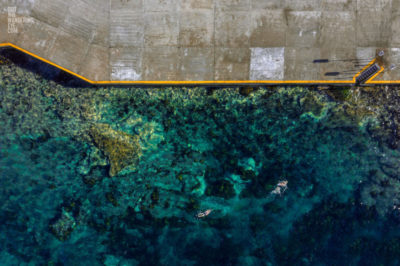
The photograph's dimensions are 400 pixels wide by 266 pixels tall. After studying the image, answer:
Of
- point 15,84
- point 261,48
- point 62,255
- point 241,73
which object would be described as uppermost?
point 261,48

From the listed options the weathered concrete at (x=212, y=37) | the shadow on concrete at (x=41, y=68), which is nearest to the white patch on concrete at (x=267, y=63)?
the weathered concrete at (x=212, y=37)

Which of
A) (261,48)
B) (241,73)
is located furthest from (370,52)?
(241,73)

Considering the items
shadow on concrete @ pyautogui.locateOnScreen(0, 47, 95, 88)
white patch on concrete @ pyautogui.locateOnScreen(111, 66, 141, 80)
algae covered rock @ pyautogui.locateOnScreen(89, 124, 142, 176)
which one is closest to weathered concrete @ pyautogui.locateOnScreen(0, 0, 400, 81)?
white patch on concrete @ pyautogui.locateOnScreen(111, 66, 141, 80)

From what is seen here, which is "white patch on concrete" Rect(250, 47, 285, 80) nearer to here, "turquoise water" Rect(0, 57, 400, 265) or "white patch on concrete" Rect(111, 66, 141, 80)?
"turquoise water" Rect(0, 57, 400, 265)

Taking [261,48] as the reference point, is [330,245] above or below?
below

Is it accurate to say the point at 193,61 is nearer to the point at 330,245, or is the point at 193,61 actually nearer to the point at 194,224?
the point at 194,224

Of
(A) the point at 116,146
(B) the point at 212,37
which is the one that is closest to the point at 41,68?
A: (A) the point at 116,146

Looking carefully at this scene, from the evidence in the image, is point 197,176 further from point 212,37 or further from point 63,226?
point 63,226
